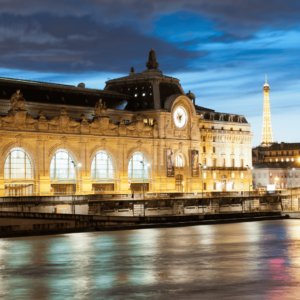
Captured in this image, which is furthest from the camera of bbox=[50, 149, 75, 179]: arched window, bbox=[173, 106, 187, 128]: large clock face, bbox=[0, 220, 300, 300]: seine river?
bbox=[173, 106, 187, 128]: large clock face

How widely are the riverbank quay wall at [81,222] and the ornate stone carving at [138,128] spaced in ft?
173

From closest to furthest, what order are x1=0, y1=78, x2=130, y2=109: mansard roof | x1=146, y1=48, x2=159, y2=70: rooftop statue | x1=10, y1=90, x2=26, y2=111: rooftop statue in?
x1=10, y1=90, x2=26, y2=111: rooftop statue < x1=0, y1=78, x2=130, y2=109: mansard roof < x1=146, y1=48, x2=159, y2=70: rooftop statue

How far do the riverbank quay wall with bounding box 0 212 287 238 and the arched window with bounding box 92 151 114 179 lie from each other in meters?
48.3

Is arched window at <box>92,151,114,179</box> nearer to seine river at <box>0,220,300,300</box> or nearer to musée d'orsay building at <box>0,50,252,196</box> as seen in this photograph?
musée d'orsay building at <box>0,50,252,196</box>

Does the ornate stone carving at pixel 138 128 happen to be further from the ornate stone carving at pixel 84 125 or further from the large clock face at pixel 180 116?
the ornate stone carving at pixel 84 125

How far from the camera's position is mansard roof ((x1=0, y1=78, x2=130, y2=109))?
97.7 m

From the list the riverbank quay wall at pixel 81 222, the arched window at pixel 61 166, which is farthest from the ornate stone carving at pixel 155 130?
the riverbank quay wall at pixel 81 222

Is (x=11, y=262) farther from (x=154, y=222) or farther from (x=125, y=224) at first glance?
(x=154, y=222)

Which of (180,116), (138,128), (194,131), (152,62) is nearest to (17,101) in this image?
(138,128)

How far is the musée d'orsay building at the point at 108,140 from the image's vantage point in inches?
3607

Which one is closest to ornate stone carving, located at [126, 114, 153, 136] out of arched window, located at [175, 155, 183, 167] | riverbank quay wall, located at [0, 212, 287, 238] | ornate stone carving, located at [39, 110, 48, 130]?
arched window, located at [175, 155, 183, 167]

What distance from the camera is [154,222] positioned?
4794 cm

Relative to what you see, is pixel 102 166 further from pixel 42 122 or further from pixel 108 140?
pixel 42 122

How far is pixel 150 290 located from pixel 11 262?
28.2 feet
